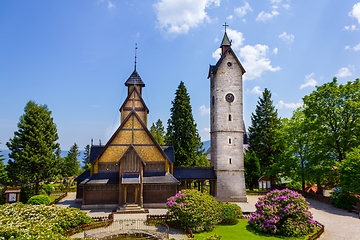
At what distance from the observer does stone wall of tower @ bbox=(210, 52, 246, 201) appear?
25.6 metres

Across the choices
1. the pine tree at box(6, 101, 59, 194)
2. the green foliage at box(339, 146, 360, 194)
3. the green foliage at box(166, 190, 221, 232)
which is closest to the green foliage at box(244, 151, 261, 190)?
the green foliage at box(339, 146, 360, 194)

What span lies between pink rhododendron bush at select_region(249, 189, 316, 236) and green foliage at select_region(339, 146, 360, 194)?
6398 mm

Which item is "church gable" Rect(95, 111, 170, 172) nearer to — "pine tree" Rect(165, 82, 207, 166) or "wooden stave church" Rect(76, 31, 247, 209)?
"wooden stave church" Rect(76, 31, 247, 209)

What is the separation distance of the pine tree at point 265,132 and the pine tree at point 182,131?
11.0 metres

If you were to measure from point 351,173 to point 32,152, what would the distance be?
Answer: 92.3 ft

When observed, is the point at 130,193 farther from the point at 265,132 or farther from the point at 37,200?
the point at 265,132

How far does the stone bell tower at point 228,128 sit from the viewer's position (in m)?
25.6

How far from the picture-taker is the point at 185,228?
15641mm

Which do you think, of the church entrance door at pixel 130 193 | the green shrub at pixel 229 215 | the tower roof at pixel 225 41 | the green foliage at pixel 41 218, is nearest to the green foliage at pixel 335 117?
the tower roof at pixel 225 41

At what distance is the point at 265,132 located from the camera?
125 ft

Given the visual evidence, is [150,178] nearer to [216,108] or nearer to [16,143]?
[216,108]

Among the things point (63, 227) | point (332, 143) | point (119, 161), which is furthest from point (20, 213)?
point (332, 143)

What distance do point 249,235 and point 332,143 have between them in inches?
567

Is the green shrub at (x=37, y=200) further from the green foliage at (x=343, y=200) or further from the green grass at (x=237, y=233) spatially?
the green foliage at (x=343, y=200)
